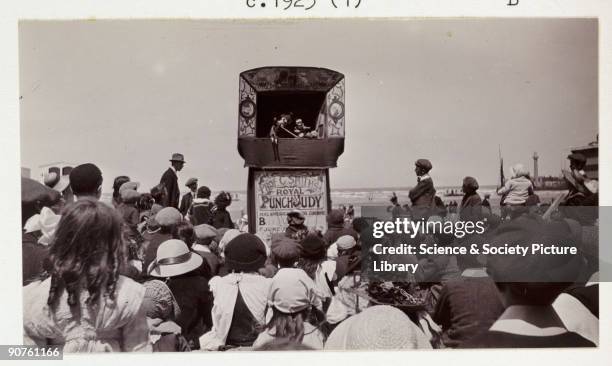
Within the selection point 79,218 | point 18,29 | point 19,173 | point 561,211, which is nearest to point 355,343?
point 561,211

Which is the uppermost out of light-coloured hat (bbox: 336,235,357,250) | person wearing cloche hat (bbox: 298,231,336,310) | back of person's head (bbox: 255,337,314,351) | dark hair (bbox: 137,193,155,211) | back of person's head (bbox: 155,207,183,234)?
dark hair (bbox: 137,193,155,211)

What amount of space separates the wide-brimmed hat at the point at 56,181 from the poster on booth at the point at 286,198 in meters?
1.26

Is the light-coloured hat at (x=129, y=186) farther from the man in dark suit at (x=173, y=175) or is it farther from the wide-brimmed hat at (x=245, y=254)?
the wide-brimmed hat at (x=245, y=254)

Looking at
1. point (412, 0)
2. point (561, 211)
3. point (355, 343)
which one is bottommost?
point (355, 343)

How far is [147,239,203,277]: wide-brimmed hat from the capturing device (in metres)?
5.50

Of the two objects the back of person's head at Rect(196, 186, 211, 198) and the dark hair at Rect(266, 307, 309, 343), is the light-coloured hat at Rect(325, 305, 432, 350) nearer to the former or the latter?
the dark hair at Rect(266, 307, 309, 343)

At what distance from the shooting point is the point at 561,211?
5.54m

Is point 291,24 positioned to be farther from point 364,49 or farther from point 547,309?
point 547,309

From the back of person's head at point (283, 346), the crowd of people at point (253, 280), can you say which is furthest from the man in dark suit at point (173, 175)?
the back of person's head at point (283, 346)

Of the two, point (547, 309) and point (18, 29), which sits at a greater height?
point (18, 29)

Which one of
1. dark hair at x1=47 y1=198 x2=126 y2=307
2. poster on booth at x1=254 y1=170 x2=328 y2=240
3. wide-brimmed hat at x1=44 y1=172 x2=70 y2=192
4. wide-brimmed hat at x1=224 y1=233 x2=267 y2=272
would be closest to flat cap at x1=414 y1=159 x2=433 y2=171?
poster on booth at x1=254 y1=170 x2=328 y2=240

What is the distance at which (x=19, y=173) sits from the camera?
5477mm

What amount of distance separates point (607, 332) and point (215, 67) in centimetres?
319

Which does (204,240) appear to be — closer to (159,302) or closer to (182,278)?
(182,278)
